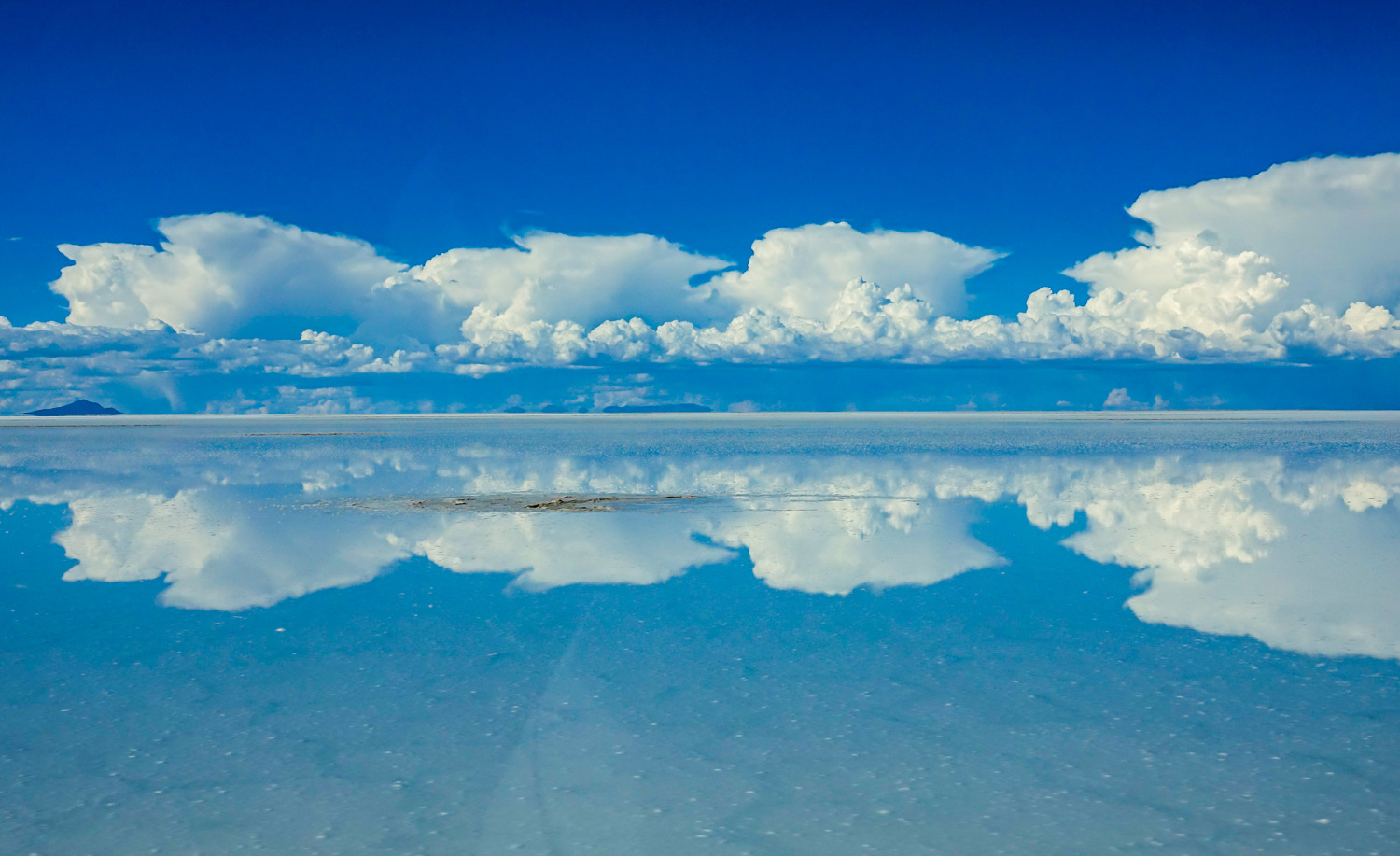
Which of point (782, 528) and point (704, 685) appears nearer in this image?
point (704, 685)

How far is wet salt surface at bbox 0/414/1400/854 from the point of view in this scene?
700 centimetres

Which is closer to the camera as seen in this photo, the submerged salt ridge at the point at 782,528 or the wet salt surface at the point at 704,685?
the wet salt surface at the point at 704,685

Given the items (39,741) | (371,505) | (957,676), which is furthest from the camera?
(371,505)

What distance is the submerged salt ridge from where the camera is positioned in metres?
15.2

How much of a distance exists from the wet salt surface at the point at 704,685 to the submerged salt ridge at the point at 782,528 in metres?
0.16

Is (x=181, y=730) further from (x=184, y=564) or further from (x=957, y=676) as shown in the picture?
(x=184, y=564)

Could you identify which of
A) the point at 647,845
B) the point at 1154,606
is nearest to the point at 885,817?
the point at 647,845

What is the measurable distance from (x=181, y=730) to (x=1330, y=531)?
22.2 m

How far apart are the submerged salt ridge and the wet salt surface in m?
0.16

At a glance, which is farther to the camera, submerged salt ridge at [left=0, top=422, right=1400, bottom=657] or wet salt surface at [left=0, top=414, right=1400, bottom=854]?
submerged salt ridge at [left=0, top=422, right=1400, bottom=657]

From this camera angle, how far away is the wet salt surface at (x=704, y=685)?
7.00 metres

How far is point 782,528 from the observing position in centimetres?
2188

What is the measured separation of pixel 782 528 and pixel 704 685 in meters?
11.7

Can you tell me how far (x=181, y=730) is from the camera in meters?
8.93
